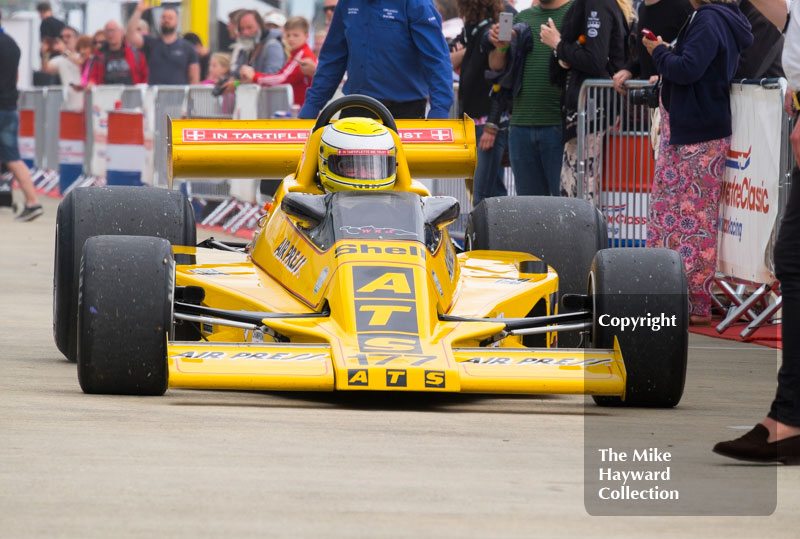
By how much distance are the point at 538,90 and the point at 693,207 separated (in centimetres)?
214

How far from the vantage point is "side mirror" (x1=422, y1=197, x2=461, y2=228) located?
701 cm

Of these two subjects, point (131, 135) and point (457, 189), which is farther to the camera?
point (131, 135)

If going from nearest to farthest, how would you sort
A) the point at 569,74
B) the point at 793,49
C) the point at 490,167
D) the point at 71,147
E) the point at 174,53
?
1. the point at 793,49
2. the point at 569,74
3. the point at 490,167
4. the point at 174,53
5. the point at 71,147

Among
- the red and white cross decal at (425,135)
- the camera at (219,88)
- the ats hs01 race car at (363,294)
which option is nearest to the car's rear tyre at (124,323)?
the ats hs01 race car at (363,294)

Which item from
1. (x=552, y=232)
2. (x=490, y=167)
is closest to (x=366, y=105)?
(x=552, y=232)

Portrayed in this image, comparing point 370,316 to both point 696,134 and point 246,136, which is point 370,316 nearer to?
point 246,136

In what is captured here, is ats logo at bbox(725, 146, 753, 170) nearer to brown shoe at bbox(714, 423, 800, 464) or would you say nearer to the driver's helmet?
the driver's helmet

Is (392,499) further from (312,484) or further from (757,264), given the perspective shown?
(757,264)

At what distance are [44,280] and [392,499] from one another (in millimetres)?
7505

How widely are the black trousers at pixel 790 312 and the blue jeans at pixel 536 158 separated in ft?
20.3

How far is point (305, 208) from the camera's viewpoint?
273 inches

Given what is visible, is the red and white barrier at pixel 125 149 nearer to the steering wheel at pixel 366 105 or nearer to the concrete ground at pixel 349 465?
the steering wheel at pixel 366 105

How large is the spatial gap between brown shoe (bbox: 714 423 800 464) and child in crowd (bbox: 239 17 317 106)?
1097cm

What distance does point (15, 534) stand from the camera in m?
4.06
